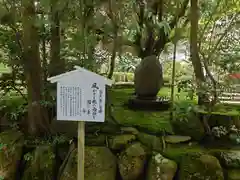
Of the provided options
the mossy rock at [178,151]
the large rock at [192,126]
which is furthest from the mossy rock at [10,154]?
the large rock at [192,126]

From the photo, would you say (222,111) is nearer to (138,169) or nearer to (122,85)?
(138,169)

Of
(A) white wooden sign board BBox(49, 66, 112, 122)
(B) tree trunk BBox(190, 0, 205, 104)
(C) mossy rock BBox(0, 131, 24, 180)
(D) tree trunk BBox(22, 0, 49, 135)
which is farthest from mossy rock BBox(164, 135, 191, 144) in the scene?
(C) mossy rock BBox(0, 131, 24, 180)

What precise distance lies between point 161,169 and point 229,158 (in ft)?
2.28

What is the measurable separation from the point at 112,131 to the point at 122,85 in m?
2.31

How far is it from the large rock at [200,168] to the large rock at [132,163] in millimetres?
397

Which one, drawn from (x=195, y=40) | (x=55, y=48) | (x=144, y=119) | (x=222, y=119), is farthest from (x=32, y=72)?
(x=222, y=119)

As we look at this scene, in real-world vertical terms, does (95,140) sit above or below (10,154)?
above

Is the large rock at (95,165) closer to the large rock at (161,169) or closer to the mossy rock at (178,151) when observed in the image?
the large rock at (161,169)

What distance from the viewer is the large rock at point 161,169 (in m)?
2.71

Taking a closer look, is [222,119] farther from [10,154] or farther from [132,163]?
[10,154]

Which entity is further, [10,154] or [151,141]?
[151,141]

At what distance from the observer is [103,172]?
2811 mm

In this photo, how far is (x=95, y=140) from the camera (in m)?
3.13

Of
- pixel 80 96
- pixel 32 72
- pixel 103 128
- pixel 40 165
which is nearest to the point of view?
pixel 80 96
